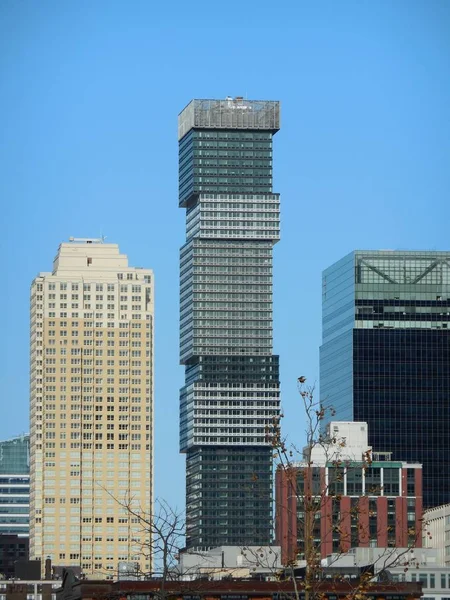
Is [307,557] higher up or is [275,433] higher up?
[275,433]

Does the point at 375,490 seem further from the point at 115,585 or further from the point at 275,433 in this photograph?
the point at 115,585

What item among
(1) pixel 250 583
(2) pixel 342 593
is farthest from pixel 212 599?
(2) pixel 342 593

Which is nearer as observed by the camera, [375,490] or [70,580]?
[70,580]

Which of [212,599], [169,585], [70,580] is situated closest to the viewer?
[70,580]

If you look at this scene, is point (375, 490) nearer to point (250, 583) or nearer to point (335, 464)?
point (335, 464)

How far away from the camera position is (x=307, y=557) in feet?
149

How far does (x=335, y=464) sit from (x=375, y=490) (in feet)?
7.10

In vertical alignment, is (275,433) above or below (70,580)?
above

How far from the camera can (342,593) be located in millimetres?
165875

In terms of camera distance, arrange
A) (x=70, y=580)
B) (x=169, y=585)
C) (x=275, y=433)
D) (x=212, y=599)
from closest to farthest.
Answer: (x=70, y=580) → (x=275, y=433) → (x=169, y=585) → (x=212, y=599)

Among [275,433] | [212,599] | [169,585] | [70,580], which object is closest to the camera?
[70,580]

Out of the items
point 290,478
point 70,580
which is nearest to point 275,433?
point 290,478

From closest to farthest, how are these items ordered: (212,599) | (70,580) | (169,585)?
(70,580) < (169,585) < (212,599)

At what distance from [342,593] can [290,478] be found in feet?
400
